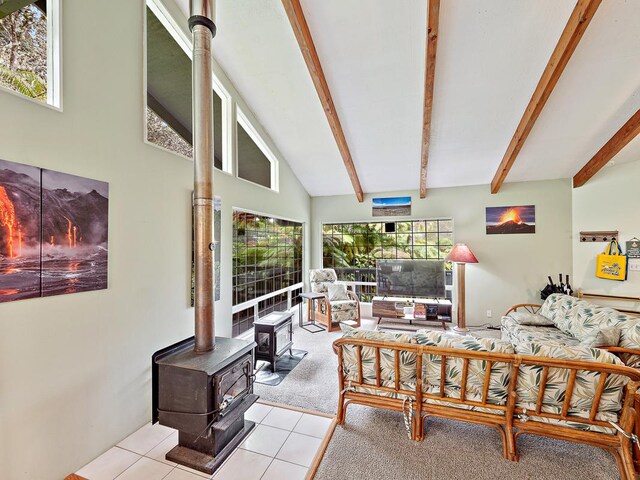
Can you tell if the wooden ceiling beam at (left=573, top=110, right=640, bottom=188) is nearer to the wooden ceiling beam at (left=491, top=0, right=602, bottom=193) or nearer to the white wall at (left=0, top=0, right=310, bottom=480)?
the wooden ceiling beam at (left=491, top=0, right=602, bottom=193)

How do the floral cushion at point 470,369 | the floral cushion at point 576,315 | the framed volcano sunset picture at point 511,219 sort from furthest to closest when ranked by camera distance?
the framed volcano sunset picture at point 511,219
the floral cushion at point 576,315
the floral cushion at point 470,369

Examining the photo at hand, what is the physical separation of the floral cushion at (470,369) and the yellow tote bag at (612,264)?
423 cm

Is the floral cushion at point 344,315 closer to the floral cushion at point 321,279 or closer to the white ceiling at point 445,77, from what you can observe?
the floral cushion at point 321,279

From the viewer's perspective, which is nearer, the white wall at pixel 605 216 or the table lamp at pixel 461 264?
the white wall at pixel 605 216

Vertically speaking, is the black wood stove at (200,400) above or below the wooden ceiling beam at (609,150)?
below

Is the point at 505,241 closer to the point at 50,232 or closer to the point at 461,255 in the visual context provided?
the point at 461,255

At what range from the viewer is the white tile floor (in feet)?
6.34

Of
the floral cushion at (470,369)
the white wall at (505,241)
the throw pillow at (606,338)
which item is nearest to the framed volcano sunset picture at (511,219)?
the white wall at (505,241)

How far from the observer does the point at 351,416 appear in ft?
8.43

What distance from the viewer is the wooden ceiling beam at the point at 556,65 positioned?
234cm

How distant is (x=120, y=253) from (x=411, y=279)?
477cm

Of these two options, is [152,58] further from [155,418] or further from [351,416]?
[351,416]

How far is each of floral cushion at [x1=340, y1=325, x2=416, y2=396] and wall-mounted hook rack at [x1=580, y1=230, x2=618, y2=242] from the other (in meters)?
4.77

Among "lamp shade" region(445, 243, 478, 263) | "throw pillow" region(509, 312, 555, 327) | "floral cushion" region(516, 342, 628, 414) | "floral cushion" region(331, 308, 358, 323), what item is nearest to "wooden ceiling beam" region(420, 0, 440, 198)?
"lamp shade" region(445, 243, 478, 263)
